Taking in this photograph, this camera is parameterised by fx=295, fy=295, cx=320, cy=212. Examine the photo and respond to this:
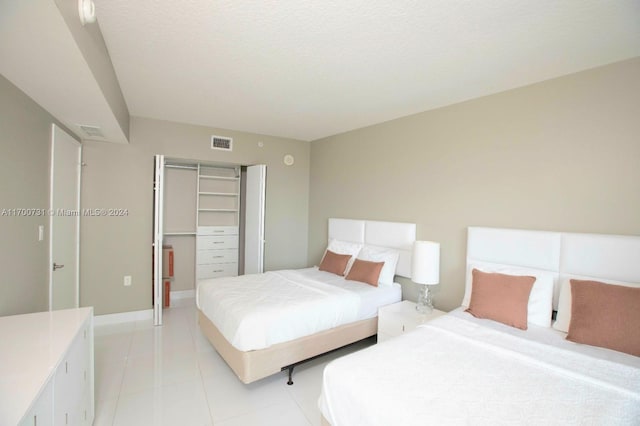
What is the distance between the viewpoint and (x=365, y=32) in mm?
1895

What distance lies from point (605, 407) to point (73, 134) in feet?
15.7

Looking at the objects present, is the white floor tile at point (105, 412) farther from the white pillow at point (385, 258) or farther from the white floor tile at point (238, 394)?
the white pillow at point (385, 258)

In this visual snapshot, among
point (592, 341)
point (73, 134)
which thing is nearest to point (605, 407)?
point (592, 341)

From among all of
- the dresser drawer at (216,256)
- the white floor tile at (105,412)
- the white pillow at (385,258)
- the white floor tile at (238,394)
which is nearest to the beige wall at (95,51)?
the white floor tile at (105,412)

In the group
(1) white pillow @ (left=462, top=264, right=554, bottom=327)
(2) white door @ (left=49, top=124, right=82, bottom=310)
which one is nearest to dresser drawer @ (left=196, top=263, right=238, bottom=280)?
(2) white door @ (left=49, top=124, right=82, bottom=310)

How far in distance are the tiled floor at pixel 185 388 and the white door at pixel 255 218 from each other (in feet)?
4.36

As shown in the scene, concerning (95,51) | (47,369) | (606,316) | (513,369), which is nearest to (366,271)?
(513,369)

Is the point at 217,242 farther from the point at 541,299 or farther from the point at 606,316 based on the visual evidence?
the point at 606,316

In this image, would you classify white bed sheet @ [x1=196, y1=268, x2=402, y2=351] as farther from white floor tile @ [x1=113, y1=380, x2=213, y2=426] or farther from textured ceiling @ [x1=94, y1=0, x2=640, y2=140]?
textured ceiling @ [x1=94, y1=0, x2=640, y2=140]

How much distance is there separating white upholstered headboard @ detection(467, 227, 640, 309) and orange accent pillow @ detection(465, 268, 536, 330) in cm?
22

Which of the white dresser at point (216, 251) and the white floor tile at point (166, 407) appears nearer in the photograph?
the white floor tile at point (166, 407)

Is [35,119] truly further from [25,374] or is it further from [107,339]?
[107,339]

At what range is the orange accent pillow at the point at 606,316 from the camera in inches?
69.6

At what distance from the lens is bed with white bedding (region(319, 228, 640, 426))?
130cm
